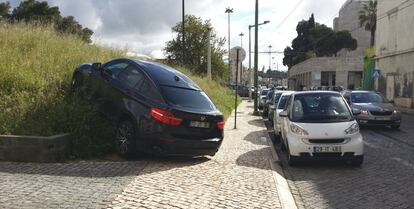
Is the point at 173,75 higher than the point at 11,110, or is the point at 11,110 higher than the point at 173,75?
the point at 173,75

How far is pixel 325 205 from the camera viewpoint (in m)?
7.33

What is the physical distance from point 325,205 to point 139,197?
2691 mm

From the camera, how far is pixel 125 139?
9.26 metres

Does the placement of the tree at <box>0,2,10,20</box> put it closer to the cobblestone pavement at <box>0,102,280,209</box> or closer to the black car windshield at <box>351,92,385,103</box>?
the black car windshield at <box>351,92,385,103</box>

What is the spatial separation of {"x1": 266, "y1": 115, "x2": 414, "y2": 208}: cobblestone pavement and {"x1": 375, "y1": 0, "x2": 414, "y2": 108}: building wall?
2631 cm

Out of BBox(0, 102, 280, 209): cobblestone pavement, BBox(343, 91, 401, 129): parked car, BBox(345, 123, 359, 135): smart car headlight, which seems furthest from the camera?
BBox(343, 91, 401, 129): parked car

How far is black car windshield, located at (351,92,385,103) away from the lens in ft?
64.8

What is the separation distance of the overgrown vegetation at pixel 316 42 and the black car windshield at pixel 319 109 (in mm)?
87706

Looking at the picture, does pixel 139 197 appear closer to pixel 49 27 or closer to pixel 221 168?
pixel 221 168

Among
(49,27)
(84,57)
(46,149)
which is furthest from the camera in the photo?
(49,27)

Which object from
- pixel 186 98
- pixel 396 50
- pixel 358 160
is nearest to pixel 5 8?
pixel 396 50

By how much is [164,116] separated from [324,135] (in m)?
3.38

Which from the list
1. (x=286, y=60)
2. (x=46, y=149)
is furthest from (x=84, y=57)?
(x=286, y=60)

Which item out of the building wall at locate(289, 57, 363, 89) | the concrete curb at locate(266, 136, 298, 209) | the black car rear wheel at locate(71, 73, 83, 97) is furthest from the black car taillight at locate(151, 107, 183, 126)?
the building wall at locate(289, 57, 363, 89)
